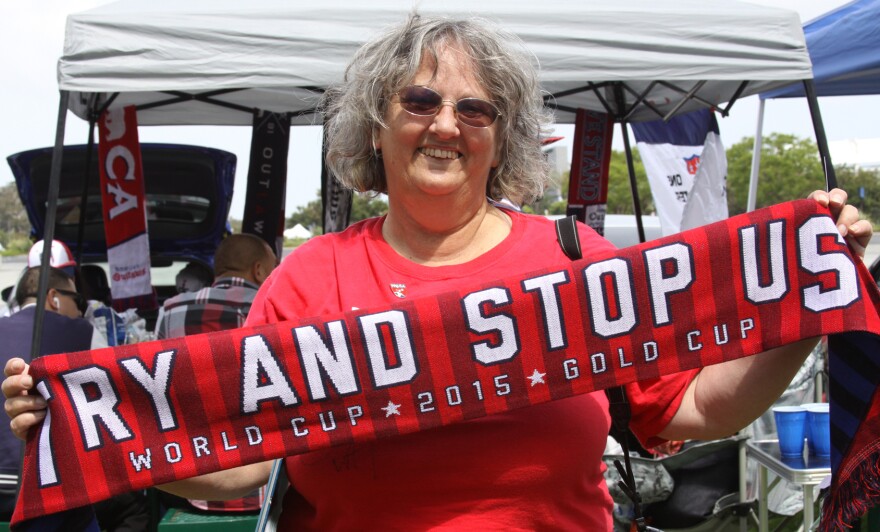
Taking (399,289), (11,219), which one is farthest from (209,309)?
(11,219)

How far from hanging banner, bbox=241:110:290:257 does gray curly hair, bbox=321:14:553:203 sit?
5.06 m

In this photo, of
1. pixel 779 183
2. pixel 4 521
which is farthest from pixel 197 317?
pixel 779 183

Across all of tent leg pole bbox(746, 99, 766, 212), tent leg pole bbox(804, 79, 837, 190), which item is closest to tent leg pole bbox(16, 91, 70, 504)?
tent leg pole bbox(804, 79, 837, 190)

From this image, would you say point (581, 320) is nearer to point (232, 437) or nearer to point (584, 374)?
point (584, 374)

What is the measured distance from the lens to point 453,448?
1677mm

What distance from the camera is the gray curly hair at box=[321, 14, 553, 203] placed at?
1828 millimetres

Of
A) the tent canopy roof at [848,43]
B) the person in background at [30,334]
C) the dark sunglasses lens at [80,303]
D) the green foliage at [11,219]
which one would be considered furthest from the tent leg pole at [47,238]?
the green foliage at [11,219]

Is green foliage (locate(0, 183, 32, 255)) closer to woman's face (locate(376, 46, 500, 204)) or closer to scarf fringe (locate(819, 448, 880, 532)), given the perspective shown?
woman's face (locate(376, 46, 500, 204))

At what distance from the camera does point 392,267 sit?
5.98ft

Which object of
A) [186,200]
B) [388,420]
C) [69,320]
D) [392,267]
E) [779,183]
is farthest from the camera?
[779,183]

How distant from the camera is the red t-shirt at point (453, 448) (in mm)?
1634

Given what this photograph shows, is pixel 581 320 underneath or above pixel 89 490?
above

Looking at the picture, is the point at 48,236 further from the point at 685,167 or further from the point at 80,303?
the point at 685,167

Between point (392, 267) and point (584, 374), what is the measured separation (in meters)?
0.47
